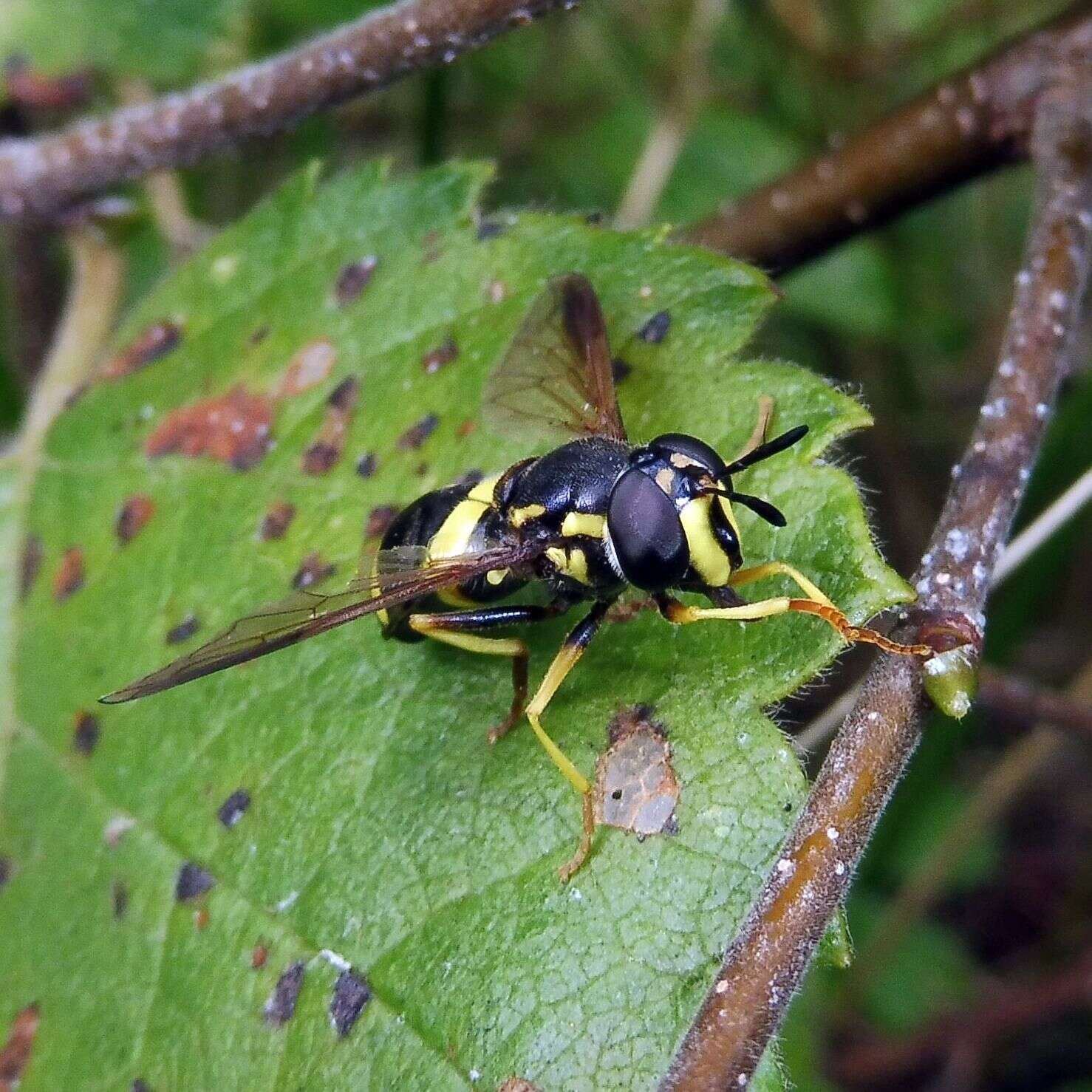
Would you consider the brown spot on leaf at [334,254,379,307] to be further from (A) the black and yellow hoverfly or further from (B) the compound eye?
(B) the compound eye

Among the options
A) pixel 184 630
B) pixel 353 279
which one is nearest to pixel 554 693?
pixel 184 630

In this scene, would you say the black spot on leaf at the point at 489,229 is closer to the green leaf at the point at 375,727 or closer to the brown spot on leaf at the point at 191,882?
the green leaf at the point at 375,727

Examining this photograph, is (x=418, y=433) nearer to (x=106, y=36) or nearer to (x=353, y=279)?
(x=353, y=279)

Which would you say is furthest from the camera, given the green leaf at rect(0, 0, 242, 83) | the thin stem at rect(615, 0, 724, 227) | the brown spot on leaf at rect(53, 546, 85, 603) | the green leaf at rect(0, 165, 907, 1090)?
the thin stem at rect(615, 0, 724, 227)

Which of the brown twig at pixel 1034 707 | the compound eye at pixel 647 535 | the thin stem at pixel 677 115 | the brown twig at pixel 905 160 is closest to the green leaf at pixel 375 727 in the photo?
the compound eye at pixel 647 535

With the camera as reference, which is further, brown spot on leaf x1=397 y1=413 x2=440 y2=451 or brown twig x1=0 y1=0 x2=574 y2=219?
brown spot on leaf x1=397 y1=413 x2=440 y2=451

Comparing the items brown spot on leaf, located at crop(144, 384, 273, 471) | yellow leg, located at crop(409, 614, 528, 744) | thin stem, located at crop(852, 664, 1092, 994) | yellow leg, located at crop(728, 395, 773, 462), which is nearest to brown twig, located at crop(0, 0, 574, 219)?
brown spot on leaf, located at crop(144, 384, 273, 471)
